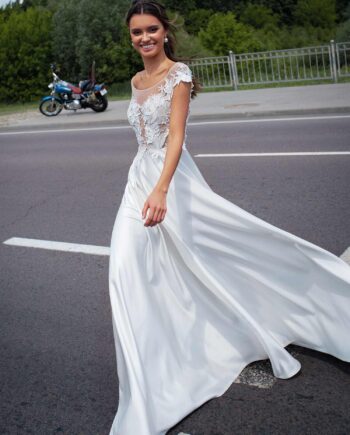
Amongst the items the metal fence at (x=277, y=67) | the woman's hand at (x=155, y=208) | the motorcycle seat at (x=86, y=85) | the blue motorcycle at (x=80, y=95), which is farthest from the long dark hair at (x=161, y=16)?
the motorcycle seat at (x=86, y=85)

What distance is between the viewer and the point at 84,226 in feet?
21.0

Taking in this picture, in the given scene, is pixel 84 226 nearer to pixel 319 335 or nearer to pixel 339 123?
pixel 319 335

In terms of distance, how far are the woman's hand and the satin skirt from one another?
0.14 m

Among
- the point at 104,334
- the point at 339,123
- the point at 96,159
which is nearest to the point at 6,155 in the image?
the point at 96,159

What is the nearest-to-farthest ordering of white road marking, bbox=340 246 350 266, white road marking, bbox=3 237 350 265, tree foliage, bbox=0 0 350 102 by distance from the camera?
white road marking, bbox=340 246 350 266
white road marking, bbox=3 237 350 265
tree foliage, bbox=0 0 350 102

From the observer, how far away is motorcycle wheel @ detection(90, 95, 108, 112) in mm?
17062

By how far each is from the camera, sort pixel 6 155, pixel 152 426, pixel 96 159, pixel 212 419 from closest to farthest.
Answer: pixel 152 426, pixel 212 419, pixel 96 159, pixel 6 155

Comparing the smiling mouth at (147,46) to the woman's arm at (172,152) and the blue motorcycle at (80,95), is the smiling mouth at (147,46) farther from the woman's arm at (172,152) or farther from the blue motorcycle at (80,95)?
the blue motorcycle at (80,95)

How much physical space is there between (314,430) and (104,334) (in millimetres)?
1621

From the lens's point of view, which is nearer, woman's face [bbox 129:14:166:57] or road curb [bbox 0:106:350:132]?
woman's face [bbox 129:14:166:57]

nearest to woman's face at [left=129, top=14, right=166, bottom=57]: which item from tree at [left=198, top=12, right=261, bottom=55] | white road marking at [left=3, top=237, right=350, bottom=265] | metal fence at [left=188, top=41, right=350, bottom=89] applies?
white road marking at [left=3, top=237, right=350, bottom=265]

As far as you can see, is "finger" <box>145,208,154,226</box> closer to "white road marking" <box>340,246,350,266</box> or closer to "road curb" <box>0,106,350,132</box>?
"white road marking" <box>340,246,350,266</box>

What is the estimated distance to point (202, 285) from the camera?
317 centimetres

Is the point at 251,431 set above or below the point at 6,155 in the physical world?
above
